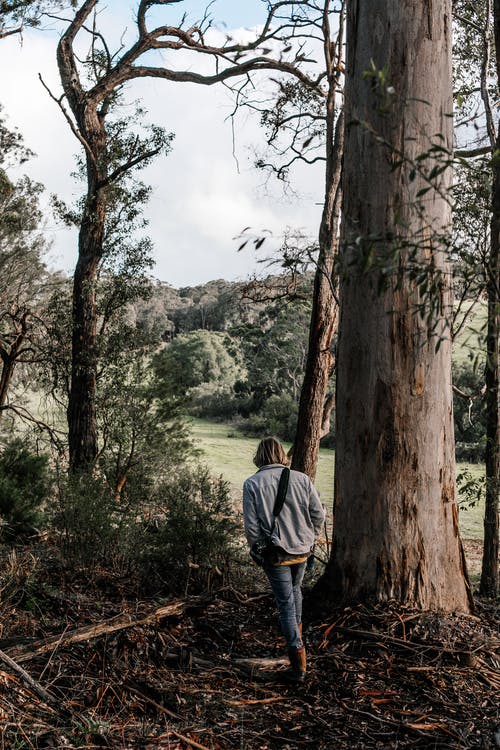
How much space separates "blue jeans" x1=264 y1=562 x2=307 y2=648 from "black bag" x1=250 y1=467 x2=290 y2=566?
5cm

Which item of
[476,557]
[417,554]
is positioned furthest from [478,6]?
[417,554]

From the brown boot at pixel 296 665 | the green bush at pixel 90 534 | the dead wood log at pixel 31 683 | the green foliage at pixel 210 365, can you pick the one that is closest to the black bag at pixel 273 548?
the brown boot at pixel 296 665

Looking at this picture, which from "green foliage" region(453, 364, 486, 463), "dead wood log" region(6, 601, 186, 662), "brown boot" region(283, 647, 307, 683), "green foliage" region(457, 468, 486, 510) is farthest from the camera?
"green foliage" region(453, 364, 486, 463)

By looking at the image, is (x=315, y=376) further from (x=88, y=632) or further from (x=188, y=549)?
(x=88, y=632)

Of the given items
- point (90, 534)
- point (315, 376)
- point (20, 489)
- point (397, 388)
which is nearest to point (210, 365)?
point (315, 376)

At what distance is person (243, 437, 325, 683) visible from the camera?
4410 millimetres

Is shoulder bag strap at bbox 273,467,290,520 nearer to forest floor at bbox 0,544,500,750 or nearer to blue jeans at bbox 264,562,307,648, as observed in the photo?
blue jeans at bbox 264,562,307,648

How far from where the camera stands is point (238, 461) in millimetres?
24812

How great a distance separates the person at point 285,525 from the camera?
4.41 meters

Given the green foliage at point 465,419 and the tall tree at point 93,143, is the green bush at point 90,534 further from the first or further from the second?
the green foliage at point 465,419

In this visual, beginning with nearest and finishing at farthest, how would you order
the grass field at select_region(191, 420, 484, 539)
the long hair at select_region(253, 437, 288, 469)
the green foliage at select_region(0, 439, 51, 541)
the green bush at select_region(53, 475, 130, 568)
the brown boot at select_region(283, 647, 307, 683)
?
the brown boot at select_region(283, 647, 307, 683), the long hair at select_region(253, 437, 288, 469), the green bush at select_region(53, 475, 130, 568), the green foliage at select_region(0, 439, 51, 541), the grass field at select_region(191, 420, 484, 539)

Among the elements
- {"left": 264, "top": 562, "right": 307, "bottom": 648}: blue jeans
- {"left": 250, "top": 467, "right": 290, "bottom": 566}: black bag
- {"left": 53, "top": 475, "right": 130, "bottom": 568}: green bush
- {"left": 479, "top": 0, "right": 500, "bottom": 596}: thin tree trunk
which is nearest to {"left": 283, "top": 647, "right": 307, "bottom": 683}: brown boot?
{"left": 264, "top": 562, "right": 307, "bottom": 648}: blue jeans

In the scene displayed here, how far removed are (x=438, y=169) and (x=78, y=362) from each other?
10825 millimetres

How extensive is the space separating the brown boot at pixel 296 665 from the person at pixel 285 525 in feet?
0.24
